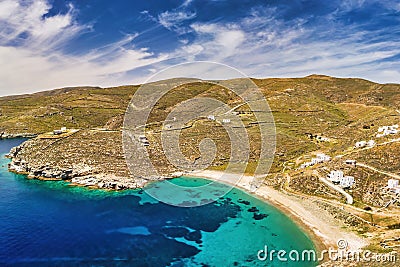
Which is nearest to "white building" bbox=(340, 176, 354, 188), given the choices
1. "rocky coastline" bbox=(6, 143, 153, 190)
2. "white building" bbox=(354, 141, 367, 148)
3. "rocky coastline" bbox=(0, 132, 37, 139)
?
"white building" bbox=(354, 141, 367, 148)

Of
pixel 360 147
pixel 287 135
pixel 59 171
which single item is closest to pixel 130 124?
pixel 59 171

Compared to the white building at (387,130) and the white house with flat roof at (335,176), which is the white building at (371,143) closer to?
the white building at (387,130)

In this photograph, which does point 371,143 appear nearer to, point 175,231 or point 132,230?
point 175,231

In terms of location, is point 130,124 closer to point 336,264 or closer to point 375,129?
point 375,129

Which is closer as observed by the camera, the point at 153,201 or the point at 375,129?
the point at 153,201

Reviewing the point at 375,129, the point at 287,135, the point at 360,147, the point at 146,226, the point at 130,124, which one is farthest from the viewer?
the point at 130,124
